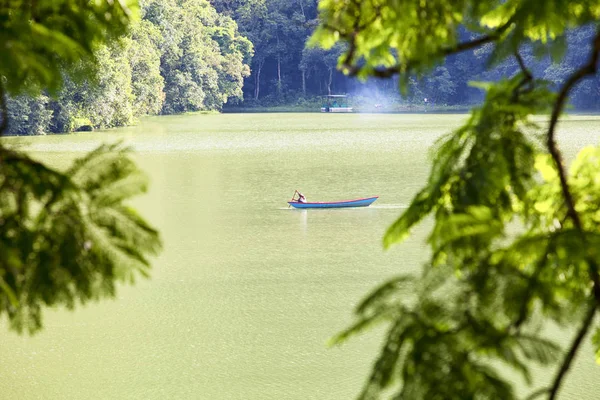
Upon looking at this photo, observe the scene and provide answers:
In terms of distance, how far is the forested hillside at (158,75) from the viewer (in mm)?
30047

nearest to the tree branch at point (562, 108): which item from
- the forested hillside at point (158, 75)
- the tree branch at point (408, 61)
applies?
the tree branch at point (408, 61)

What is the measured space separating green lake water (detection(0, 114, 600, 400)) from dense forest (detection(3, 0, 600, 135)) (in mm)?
14190

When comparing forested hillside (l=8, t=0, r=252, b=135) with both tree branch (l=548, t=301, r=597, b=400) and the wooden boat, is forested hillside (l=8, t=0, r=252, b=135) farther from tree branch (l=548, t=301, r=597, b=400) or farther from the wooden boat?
tree branch (l=548, t=301, r=597, b=400)

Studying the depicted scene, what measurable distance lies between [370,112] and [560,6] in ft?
168

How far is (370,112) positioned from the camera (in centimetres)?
5238

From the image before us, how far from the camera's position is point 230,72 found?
50.5 meters

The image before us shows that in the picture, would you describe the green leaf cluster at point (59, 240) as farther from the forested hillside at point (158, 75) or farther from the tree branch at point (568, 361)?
the forested hillside at point (158, 75)

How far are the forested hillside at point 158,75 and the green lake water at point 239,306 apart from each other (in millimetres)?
11157

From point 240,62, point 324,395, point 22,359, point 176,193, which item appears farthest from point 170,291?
point 240,62

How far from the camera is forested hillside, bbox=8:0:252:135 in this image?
98.6ft

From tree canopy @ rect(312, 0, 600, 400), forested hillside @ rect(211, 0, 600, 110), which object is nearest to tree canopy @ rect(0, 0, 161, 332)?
tree canopy @ rect(312, 0, 600, 400)

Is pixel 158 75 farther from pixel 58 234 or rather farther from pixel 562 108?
pixel 58 234

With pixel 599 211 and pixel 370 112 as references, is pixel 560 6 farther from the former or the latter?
pixel 370 112

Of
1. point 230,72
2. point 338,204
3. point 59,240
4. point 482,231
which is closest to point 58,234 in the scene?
point 59,240
